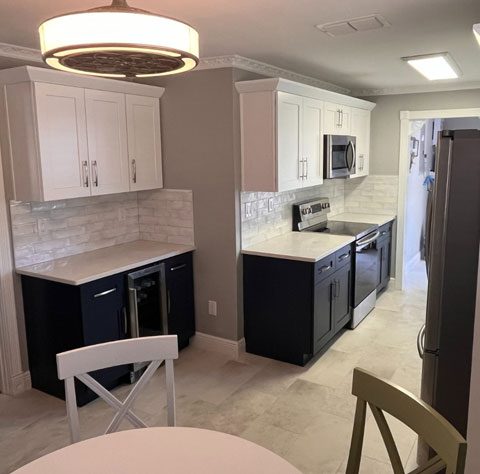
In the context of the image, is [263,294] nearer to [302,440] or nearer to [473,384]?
[302,440]

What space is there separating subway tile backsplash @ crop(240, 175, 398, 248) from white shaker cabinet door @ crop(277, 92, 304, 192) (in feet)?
1.10

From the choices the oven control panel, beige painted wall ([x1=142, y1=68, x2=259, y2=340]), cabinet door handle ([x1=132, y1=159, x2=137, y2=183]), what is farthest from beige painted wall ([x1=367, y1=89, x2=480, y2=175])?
cabinet door handle ([x1=132, y1=159, x2=137, y2=183])

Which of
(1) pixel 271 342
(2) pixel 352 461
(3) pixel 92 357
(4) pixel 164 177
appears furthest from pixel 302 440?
(4) pixel 164 177

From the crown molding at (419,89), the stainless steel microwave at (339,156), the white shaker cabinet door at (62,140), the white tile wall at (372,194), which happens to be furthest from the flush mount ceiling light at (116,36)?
the white tile wall at (372,194)

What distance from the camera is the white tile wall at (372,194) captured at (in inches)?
217

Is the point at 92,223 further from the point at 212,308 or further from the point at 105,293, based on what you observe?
the point at 212,308

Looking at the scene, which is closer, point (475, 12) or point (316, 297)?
point (475, 12)

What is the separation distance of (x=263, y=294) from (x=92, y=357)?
A: 2003 millimetres

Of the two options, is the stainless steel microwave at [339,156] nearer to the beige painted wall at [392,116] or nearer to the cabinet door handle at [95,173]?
the beige painted wall at [392,116]

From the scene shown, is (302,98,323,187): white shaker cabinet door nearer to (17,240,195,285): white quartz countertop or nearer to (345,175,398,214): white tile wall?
(17,240,195,285): white quartz countertop

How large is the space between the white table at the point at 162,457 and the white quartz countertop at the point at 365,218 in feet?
12.6

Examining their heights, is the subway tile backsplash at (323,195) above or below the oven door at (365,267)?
above

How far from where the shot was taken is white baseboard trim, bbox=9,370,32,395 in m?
3.22

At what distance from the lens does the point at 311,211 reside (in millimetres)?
4762
